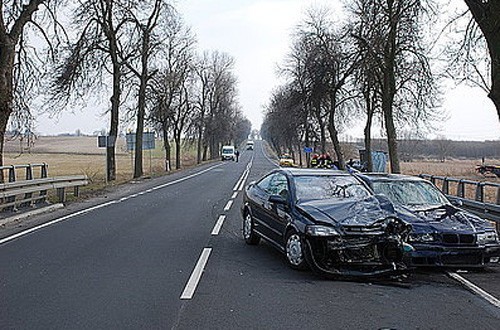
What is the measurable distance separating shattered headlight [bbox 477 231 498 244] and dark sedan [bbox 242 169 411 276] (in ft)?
3.58

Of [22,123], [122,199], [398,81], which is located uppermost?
[398,81]

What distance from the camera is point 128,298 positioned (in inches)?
278

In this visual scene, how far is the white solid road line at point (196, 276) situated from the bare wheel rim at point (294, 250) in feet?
4.14

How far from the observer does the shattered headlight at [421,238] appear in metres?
9.20

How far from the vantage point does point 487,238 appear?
9.34 m

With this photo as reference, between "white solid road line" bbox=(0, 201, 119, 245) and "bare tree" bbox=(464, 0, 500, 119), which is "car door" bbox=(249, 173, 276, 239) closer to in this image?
"white solid road line" bbox=(0, 201, 119, 245)

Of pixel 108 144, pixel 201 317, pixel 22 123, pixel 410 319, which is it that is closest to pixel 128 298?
pixel 201 317


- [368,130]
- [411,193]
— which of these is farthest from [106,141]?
[411,193]

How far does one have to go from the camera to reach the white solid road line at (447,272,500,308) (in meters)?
7.44

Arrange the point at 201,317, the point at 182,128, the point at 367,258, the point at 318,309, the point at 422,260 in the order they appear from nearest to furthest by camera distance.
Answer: the point at 201,317 → the point at 318,309 → the point at 367,258 → the point at 422,260 → the point at 182,128

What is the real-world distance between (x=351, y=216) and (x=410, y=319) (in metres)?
2.51

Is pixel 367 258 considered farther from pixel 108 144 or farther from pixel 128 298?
pixel 108 144

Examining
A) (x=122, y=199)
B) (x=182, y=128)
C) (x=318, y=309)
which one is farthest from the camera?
(x=182, y=128)

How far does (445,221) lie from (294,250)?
2.52 meters
